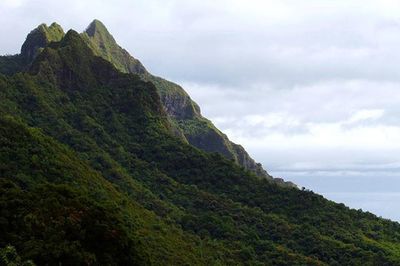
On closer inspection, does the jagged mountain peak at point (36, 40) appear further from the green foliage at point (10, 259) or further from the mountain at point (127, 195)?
the green foliage at point (10, 259)

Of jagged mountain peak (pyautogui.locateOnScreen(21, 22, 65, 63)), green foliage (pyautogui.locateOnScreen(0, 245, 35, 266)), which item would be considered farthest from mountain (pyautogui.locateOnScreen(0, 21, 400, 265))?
jagged mountain peak (pyautogui.locateOnScreen(21, 22, 65, 63))

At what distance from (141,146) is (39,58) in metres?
33.8

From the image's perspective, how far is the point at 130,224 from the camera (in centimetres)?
7881

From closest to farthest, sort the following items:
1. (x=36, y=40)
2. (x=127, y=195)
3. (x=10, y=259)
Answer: (x=10, y=259) < (x=127, y=195) < (x=36, y=40)

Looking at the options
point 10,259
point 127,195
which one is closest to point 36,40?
point 127,195

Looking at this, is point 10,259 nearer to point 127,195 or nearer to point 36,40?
point 127,195

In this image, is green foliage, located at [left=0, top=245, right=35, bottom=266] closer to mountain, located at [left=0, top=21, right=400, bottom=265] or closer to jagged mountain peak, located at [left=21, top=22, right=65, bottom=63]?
mountain, located at [left=0, top=21, right=400, bottom=265]

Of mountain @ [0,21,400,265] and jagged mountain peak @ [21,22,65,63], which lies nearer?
mountain @ [0,21,400,265]

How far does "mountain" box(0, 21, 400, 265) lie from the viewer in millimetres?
54781

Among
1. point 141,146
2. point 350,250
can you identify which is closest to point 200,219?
point 350,250

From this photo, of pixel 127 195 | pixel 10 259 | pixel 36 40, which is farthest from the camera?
pixel 36 40

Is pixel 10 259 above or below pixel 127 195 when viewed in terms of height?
below

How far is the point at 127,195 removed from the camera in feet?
336

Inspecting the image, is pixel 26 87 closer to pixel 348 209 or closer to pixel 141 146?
pixel 141 146
